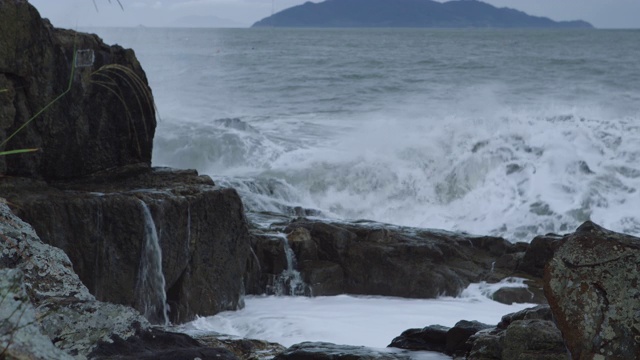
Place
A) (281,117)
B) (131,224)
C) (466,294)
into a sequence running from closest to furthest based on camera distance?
(131,224) → (466,294) → (281,117)

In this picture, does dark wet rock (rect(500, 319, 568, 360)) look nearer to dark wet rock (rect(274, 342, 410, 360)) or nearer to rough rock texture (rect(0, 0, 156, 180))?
dark wet rock (rect(274, 342, 410, 360))

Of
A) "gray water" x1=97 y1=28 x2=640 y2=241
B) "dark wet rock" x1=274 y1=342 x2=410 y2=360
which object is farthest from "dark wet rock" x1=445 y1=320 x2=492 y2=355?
"gray water" x1=97 y1=28 x2=640 y2=241

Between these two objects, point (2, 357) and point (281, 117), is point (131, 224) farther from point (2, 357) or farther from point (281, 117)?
Answer: point (281, 117)

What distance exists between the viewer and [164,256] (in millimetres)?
6484

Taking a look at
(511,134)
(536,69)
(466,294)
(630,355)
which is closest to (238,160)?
(511,134)

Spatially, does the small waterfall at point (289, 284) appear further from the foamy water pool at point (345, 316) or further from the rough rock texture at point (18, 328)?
the rough rock texture at point (18, 328)

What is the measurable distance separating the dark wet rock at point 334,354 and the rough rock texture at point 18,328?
2033 mm

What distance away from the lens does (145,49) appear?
146 feet

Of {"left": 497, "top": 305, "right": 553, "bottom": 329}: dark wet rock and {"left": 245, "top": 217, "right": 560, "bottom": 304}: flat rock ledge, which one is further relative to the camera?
{"left": 245, "top": 217, "right": 560, "bottom": 304}: flat rock ledge

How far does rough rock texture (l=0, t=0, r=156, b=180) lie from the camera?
573cm

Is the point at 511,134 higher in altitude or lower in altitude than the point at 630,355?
lower

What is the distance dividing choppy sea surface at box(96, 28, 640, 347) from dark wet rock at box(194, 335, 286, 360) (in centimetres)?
231

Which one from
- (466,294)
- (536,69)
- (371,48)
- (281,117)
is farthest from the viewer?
(371,48)

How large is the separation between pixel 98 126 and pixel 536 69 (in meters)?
29.8
